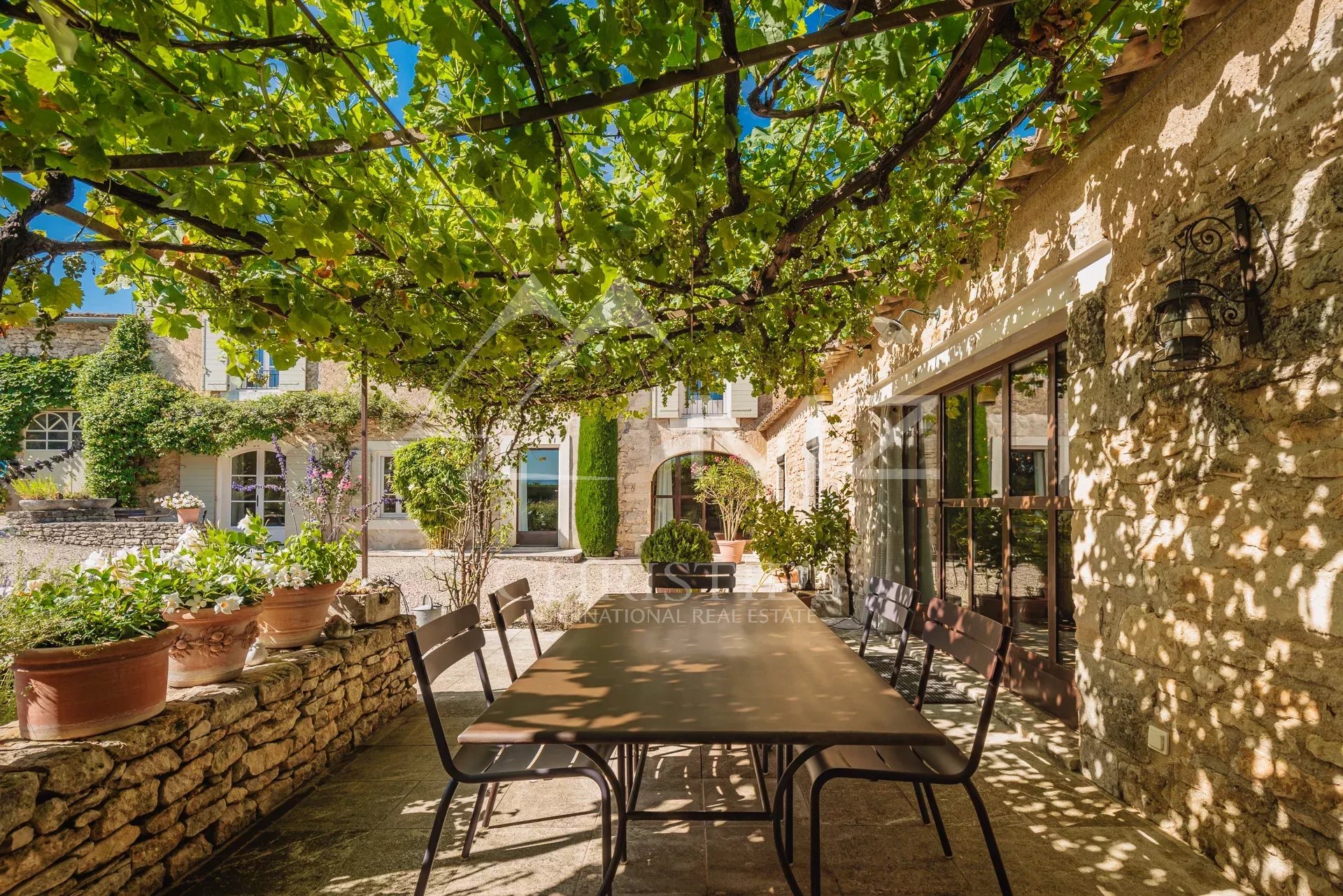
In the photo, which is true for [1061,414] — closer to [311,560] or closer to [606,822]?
[606,822]

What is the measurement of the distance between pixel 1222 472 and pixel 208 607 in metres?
3.31

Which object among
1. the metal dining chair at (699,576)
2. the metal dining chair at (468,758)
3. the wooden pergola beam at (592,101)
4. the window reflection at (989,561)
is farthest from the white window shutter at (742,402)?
the wooden pergola beam at (592,101)

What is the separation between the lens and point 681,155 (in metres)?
1.79

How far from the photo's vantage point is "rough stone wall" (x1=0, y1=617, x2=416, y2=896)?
1541mm

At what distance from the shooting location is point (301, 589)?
278 cm

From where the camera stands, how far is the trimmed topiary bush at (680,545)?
22.3ft

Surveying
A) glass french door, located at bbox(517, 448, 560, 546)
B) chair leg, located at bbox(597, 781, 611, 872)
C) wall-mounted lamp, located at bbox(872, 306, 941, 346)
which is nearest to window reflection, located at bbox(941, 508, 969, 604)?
wall-mounted lamp, located at bbox(872, 306, 941, 346)

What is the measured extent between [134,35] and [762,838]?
280 centimetres

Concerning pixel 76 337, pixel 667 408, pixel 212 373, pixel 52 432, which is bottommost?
pixel 52 432

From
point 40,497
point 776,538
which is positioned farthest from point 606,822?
point 40,497

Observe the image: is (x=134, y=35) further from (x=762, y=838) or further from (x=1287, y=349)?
(x=1287, y=349)

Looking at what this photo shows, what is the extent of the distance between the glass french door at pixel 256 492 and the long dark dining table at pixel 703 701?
11.4 m

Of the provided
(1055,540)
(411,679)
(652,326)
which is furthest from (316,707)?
(1055,540)

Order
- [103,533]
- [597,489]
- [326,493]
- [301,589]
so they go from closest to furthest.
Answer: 1. [301,589]
2. [326,493]
3. [103,533]
4. [597,489]
